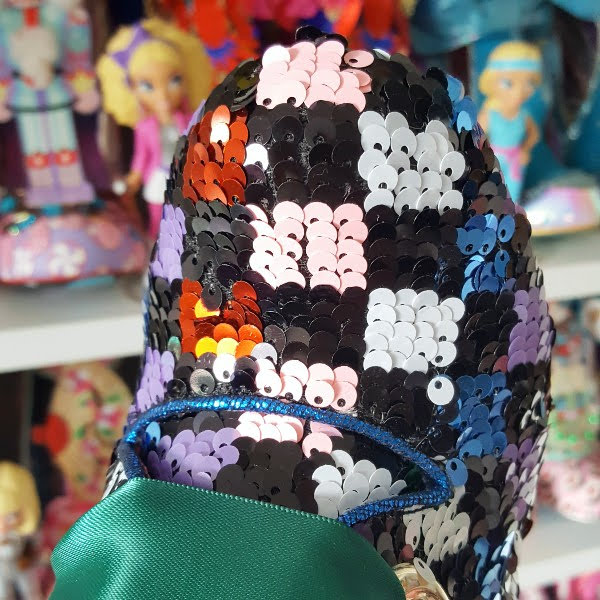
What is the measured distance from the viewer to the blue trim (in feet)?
1.13

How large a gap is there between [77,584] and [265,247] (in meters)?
0.17

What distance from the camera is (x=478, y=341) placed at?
37 centimetres

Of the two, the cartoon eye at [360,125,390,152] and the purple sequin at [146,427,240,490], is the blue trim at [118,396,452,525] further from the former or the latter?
the cartoon eye at [360,125,390,152]

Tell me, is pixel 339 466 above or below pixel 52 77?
below

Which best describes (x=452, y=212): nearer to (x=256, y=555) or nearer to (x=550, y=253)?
(x=256, y=555)

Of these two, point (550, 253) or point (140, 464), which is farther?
point (550, 253)

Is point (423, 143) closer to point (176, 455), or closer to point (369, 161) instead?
point (369, 161)

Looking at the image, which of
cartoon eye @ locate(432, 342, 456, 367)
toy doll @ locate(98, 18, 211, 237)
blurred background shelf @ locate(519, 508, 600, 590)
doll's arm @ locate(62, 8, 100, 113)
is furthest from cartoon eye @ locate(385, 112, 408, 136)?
blurred background shelf @ locate(519, 508, 600, 590)

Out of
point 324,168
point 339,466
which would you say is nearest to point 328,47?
point 324,168

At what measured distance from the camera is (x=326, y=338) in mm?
354

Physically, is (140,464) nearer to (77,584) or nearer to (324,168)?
(77,584)

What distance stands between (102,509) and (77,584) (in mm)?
34

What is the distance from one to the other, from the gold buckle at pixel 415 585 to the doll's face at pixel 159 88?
0.48 meters

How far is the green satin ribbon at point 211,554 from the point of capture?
0.30 metres
